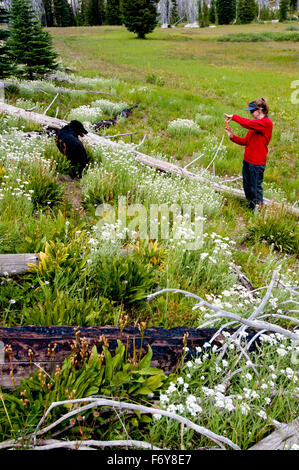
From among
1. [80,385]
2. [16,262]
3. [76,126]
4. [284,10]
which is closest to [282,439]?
[80,385]

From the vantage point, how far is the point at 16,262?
10.4ft

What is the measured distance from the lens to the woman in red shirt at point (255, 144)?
618 centimetres

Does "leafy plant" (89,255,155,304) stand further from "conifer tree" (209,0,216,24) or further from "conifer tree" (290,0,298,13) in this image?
"conifer tree" (290,0,298,13)

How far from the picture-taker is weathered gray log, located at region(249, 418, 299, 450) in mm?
1805

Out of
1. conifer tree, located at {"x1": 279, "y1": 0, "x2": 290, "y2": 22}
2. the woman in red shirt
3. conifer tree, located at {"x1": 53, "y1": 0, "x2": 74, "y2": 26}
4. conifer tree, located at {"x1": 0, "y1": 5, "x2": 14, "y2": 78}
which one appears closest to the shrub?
the woman in red shirt

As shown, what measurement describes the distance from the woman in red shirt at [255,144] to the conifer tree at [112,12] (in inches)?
3290

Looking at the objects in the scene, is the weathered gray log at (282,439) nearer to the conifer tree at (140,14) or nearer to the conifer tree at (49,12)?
the conifer tree at (140,14)

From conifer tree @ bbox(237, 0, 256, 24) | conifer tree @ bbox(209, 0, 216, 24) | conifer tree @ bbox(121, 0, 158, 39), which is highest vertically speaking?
conifer tree @ bbox(209, 0, 216, 24)

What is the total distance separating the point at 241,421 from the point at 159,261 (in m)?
2.18

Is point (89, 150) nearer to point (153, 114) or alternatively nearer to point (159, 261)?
point (159, 261)

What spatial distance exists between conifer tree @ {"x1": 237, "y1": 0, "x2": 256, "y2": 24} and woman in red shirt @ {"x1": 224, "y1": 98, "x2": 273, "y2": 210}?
102 m

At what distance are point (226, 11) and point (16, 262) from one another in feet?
362

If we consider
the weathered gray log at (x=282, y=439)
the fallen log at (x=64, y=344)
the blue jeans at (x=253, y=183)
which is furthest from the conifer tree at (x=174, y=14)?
the weathered gray log at (x=282, y=439)

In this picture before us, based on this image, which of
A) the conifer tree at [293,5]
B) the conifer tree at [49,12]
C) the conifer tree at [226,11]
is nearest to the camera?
the conifer tree at [49,12]
